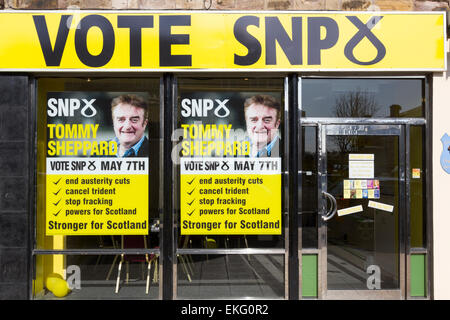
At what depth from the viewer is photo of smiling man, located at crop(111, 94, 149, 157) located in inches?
201

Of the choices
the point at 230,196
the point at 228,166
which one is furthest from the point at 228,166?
the point at 230,196

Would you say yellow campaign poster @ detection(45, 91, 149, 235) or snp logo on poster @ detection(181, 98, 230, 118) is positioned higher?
snp logo on poster @ detection(181, 98, 230, 118)

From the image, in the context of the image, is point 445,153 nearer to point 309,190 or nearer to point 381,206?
point 381,206

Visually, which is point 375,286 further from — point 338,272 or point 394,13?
point 394,13

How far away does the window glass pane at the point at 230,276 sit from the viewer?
5.08m

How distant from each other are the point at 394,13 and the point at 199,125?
2991mm

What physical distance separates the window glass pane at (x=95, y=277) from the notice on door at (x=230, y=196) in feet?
2.65

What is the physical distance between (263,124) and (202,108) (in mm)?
870

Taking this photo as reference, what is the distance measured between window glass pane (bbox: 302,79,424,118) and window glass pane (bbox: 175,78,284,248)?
0.77 metres

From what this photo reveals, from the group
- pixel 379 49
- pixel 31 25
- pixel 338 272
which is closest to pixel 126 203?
pixel 31 25

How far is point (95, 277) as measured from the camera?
16.9 feet

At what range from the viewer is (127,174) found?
508 cm

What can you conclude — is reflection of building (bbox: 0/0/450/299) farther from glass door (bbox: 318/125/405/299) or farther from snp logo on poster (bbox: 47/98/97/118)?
snp logo on poster (bbox: 47/98/97/118)

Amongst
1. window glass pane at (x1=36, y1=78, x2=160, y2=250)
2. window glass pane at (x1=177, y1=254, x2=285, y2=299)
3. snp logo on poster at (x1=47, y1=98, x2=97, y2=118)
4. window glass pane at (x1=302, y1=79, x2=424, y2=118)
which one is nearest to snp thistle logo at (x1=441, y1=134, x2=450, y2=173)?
window glass pane at (x1=302, y1=79, x2=424, y2=118)
